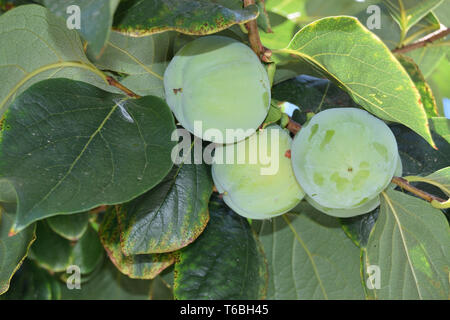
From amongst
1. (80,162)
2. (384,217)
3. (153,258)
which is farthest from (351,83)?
(153,258)

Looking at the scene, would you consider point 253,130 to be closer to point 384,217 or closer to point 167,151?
point 167,151

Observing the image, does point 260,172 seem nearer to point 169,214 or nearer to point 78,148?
point 169,214

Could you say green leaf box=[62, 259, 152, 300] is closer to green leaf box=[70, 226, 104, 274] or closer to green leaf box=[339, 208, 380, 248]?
green leaf box=[70, 226, 104, 274]

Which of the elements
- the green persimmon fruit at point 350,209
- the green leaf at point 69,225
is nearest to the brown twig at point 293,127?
the green persimmon fruit at point 350,209

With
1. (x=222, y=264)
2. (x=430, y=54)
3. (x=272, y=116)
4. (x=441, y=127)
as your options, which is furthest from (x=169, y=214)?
(x=430, y=54)

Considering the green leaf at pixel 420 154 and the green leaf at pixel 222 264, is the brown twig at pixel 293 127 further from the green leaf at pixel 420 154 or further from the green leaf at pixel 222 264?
the green leaf at pixel 420 154

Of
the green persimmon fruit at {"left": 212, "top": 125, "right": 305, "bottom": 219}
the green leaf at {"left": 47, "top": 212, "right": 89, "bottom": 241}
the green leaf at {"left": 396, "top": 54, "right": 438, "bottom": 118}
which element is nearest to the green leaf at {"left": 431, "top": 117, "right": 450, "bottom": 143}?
the green leaf at {"left": 396, "top": 54, "right": 438, "bottom": 118}
